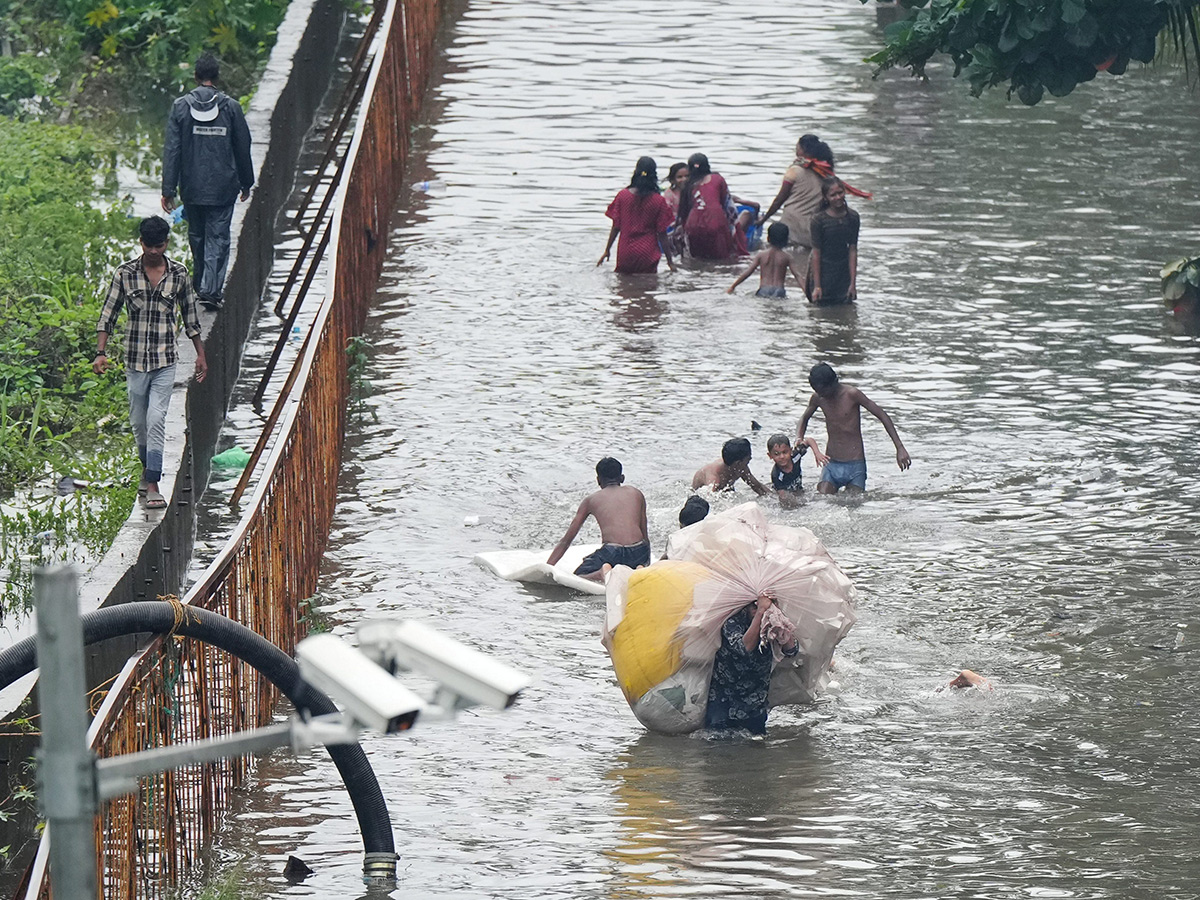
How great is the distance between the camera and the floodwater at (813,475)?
956 cm

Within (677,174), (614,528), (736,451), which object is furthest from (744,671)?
(677,174)

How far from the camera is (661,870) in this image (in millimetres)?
9148

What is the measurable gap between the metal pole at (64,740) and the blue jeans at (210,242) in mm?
11456

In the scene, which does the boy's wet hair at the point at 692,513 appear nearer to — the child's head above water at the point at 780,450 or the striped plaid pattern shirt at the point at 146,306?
the child's head above water at the point at 780,450

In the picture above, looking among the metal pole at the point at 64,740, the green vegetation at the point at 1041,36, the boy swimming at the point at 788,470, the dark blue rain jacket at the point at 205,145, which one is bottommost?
the boy swimming at the point at 788,470

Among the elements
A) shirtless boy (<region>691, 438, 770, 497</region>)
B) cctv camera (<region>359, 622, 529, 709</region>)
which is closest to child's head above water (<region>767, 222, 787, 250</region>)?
shirtless boy (<region>691, 438, 770, 497</region>)

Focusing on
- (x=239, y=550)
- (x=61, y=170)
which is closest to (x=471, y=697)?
(x=239, y=550)

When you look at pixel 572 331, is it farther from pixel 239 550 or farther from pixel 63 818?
pixel 63 818

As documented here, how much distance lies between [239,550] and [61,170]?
13.0m

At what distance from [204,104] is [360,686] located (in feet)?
37.3

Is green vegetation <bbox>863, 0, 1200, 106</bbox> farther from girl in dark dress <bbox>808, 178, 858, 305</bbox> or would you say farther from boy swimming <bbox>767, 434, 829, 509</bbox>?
girl in dark dress <bbox>808, 178, 858, 305</bbox>

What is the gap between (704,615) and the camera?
10.5 m

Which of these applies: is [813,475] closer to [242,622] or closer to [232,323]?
[232,323]

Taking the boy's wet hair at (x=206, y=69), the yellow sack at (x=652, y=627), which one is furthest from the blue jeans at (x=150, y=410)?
the yellow sack at (x=652, y=627)
